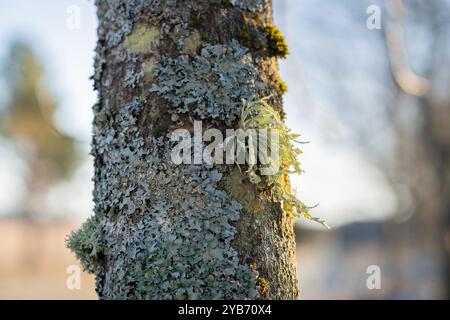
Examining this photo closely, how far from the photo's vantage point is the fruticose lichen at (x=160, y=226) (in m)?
1.38

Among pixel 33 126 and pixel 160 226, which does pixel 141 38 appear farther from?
pixel 33 126

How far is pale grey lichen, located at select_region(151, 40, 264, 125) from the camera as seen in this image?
1.51 m

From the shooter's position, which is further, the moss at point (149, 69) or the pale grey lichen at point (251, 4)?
the pale grey lichen at point (251, 4)

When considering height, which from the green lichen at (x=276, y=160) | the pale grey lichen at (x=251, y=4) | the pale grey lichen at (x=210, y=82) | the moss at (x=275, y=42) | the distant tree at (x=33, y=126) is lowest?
the green lichen at (x=276, y=160)

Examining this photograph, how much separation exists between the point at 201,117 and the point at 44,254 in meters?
32.3

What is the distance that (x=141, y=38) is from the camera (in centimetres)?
161

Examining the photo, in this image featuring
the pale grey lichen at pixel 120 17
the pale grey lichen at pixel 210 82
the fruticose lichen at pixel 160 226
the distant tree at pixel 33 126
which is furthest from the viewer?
the distant tree at pixel 33 126

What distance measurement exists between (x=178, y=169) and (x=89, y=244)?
417mm

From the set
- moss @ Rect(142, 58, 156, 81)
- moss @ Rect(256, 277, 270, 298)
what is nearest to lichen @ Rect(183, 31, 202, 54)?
moss @ Rect(142, 58, 156, 81)

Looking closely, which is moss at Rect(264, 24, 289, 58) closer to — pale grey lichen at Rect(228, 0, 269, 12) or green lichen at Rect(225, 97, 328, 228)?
pale grey lichen at Rect(228, 0, 269, 12)

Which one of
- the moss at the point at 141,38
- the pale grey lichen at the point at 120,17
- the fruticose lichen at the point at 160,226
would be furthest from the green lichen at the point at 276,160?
the pale grey lichen at the point at 120,17

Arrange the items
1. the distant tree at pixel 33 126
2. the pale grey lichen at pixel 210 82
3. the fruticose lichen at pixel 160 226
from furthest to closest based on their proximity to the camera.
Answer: the distant tree at pixel 33 126, the pale grey lichen at pixel 210 82, the fruticose lichen at pixel 160 226

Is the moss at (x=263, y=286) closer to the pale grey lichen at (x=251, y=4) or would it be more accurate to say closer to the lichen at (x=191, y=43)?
the lichen at (x=191, y=43)

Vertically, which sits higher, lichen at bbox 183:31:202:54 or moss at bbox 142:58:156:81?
lichen at bbox 183:31:202:54
